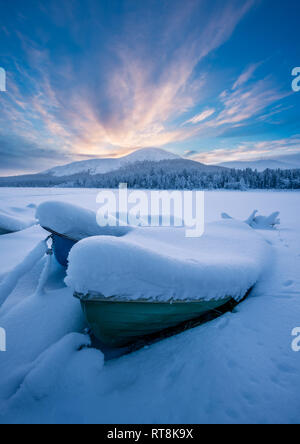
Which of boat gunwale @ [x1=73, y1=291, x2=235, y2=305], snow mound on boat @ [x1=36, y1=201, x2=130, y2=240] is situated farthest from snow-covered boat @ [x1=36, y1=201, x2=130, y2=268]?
boat gunwale @ [x1=73, y1=291, x2=235, y2=305]

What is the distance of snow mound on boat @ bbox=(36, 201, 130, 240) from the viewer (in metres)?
3.39

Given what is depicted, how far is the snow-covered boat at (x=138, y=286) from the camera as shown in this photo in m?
1.94

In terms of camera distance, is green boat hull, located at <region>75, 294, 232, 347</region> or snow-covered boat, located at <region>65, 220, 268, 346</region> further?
green boat hull, located at <region>75, 294, 232, 347</region>

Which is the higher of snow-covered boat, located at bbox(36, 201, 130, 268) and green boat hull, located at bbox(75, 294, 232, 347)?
snow-covered boat, located at bbox(36, 201, 130, 268)

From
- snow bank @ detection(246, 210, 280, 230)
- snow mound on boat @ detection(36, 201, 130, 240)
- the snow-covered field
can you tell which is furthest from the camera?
snow bank @ detection(246, 210, 280, 230)

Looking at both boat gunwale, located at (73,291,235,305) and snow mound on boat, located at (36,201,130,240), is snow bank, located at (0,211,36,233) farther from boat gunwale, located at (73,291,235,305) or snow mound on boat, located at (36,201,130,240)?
boat gunwale, located at (73,291,235,305)

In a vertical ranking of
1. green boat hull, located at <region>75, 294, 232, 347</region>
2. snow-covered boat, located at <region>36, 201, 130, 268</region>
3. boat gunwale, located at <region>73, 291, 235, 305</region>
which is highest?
snow-covered boat, located at <region>36, 201, 130, 268</region>

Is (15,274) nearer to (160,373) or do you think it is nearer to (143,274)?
(143,274)

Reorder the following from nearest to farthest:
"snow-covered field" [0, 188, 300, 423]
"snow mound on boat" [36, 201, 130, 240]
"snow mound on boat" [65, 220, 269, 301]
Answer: "snow-covered field" [0, 188, 300, 423] < "snow mound on boat" [65, 220, 269, 301] < "snow mound on boat" [36, 201, 130, 240]

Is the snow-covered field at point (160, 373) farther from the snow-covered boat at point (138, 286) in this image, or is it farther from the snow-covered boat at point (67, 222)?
the snow-covered boat at point (67, 222)

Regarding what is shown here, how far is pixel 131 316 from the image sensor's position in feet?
7.16

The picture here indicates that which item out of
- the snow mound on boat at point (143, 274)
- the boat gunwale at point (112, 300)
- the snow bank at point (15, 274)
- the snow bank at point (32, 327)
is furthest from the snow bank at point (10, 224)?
the boat gunwale at point (112, 300)

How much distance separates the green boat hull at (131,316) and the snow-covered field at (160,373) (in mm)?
191

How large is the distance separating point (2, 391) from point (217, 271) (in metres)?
2.71
